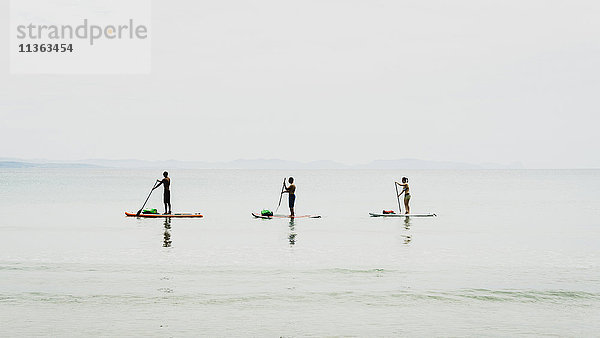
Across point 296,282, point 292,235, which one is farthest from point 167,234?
point 296,282

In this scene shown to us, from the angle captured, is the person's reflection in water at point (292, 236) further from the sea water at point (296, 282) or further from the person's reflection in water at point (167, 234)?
the person's reflection in water at point (167, 234)

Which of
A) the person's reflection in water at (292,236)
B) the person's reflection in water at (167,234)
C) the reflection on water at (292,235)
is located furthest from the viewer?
the reflection on water at (292,235)

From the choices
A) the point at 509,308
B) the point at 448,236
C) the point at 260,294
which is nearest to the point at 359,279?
the point at 260,294

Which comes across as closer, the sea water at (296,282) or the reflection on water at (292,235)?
the sea water at (296,282)

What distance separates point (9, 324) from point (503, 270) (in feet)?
42.2

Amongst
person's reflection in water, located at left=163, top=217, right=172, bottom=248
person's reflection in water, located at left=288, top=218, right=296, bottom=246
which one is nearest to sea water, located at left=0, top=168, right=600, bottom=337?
person's reflection in water, located at left=163, top=217, right=172, bottom=248

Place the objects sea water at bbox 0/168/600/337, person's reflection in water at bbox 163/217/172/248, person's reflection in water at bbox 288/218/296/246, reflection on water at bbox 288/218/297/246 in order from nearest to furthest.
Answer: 1. sea water at bbox 0/168/600/337
2. person's reflection in water at bbox 163/217/172/248
3. person's reflection in water at bbox 288/218/296/246
4. reflection on water at bbox 288/218/297/246

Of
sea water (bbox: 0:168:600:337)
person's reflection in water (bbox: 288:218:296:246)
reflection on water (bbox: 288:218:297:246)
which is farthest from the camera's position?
reflection on water (bbox: 288:218:297:246)

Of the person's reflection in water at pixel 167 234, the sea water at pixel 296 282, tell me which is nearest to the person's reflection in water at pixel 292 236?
the sea water at pixel 296 282

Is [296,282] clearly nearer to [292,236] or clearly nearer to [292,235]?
[292,236]

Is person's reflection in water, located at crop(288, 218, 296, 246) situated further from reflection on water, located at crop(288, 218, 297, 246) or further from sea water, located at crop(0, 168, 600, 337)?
sea water, located at crop(0, 168, 600, 337)

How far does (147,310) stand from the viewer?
41.9 feet

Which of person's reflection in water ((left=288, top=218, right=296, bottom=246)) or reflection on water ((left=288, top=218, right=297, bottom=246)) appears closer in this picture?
person's reflection in water ((left=288, top=218, right=296, bottom=246))

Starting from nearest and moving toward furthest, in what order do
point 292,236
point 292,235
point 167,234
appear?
point 292,236 → point 292,235 → point 167,234
